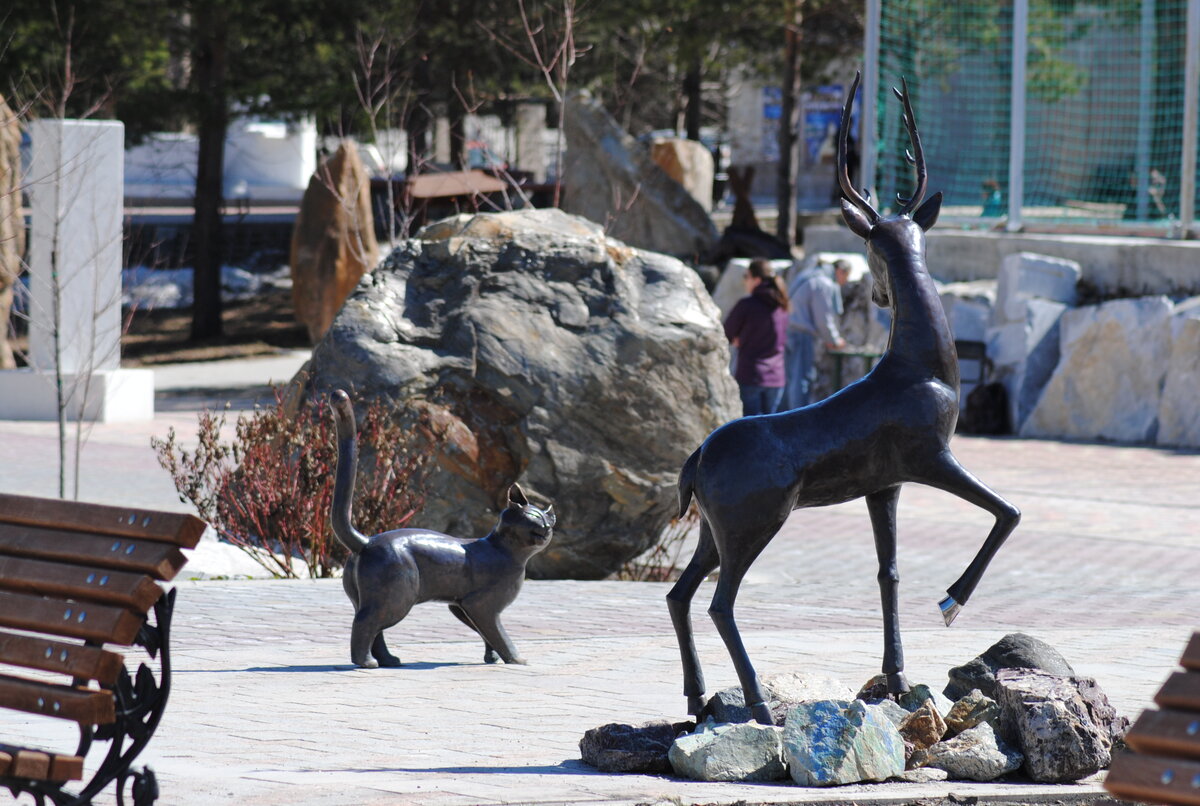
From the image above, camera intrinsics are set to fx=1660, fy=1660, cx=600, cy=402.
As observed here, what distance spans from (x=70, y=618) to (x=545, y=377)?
547cm

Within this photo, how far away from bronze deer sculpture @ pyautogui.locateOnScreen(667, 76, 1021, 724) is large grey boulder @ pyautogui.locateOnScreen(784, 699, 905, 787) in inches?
8.3

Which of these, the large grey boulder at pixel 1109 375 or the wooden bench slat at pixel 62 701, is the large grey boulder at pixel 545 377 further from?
the large grey boulder at pixel 1109 375

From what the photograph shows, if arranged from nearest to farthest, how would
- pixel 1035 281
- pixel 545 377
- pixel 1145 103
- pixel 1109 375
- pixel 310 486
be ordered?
pixel 310 486 → pixel 545 377 → pixel 1109 375 → pixel 1035 281 → pixel 1145 103

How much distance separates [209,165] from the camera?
920 inches

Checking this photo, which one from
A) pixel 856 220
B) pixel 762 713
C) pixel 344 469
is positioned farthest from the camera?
pixel 344 469

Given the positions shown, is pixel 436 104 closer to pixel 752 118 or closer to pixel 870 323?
pixel 870 323

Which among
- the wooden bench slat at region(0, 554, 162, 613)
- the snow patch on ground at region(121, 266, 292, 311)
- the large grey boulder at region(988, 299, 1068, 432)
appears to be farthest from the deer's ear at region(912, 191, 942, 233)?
the snow patch on ground at region(121, 266, 292, 311)

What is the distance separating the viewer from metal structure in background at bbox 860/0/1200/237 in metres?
19.1

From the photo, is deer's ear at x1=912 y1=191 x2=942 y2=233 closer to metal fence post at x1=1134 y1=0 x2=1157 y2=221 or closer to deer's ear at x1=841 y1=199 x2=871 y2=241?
deer's ear at x1=841 y1=199 x2=871 y2=241

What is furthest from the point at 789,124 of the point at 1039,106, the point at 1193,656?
the point at 1193,656

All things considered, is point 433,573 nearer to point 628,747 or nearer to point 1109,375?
point 628,747

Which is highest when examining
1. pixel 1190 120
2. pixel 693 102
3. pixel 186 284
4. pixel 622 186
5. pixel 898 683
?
pixel 693 102

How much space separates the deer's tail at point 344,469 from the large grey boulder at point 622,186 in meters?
17.2

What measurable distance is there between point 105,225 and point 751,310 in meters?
6.87
